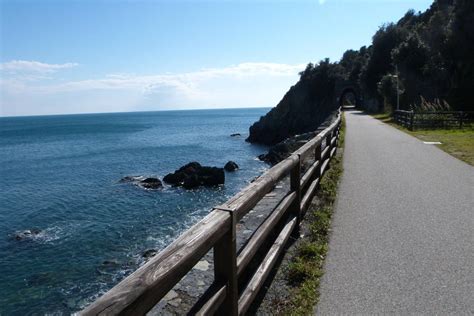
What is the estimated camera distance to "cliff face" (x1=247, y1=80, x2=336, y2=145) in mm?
66250

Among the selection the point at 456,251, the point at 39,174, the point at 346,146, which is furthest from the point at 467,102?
the point at 39,174

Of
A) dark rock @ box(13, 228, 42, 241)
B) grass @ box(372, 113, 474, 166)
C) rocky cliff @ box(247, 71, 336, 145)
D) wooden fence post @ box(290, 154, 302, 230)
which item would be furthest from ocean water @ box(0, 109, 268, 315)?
rocky cliff @ box(247, 71, 336, 145)

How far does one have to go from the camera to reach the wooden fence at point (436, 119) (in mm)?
23109

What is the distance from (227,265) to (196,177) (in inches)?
920

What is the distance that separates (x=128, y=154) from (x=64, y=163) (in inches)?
342

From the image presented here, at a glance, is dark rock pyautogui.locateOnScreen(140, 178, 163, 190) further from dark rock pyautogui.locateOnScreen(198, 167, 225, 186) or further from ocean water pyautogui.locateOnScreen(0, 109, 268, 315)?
dark rock pyautogui.locateOnScreen(198, 167, 225, 186)

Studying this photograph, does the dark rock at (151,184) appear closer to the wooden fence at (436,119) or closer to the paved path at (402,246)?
the wooden fence at (436,119)

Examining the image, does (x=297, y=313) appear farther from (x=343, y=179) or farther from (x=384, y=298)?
(x=343, y=179)

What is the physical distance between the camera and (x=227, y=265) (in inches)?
110

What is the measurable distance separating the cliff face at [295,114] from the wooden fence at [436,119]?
1555 inches

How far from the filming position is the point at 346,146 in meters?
15.6

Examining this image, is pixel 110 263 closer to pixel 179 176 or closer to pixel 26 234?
pixel 26 234

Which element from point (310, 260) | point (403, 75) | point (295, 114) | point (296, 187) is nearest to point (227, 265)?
point (310, 260)

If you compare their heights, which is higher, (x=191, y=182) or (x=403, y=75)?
(x=403, y=75)
